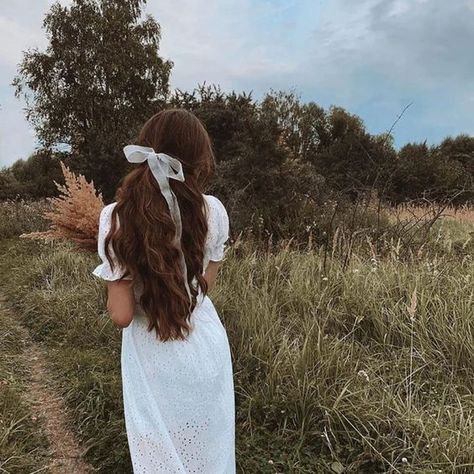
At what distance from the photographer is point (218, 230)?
2096 mm

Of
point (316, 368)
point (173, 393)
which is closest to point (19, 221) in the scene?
point (316, 368)

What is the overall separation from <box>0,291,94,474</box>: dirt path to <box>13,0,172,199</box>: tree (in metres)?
21.4

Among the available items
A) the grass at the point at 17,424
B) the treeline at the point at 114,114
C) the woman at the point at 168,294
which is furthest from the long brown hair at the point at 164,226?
the treeline at the point at 114,114

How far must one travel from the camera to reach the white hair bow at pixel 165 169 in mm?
1847

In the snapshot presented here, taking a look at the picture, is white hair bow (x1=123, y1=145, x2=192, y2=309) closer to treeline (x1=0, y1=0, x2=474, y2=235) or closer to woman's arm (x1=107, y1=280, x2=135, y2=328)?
woman's arm (x1=107, y1=280, x2=135, y2=328)

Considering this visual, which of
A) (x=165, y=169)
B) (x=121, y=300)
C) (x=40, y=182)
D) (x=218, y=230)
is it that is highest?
(x=165, y=169)

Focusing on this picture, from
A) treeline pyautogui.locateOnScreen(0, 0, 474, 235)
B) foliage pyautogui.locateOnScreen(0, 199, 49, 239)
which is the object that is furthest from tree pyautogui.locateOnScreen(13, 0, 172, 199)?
foliage pyautogui.locateOnScreen(0, 199, 49, 239)

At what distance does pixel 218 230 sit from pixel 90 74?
25.7 meters

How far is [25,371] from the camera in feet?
14.3

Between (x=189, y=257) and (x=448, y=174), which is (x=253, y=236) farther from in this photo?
(x=448, y=174)

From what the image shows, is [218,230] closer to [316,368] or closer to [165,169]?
[165,169]

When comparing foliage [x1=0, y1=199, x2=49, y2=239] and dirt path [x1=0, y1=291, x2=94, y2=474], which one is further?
foliage [x1=0, y1=199, x2=49, y2=239]

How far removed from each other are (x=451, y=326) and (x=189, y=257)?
2.47 meters

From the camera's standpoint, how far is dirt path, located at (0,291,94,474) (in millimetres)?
3062
